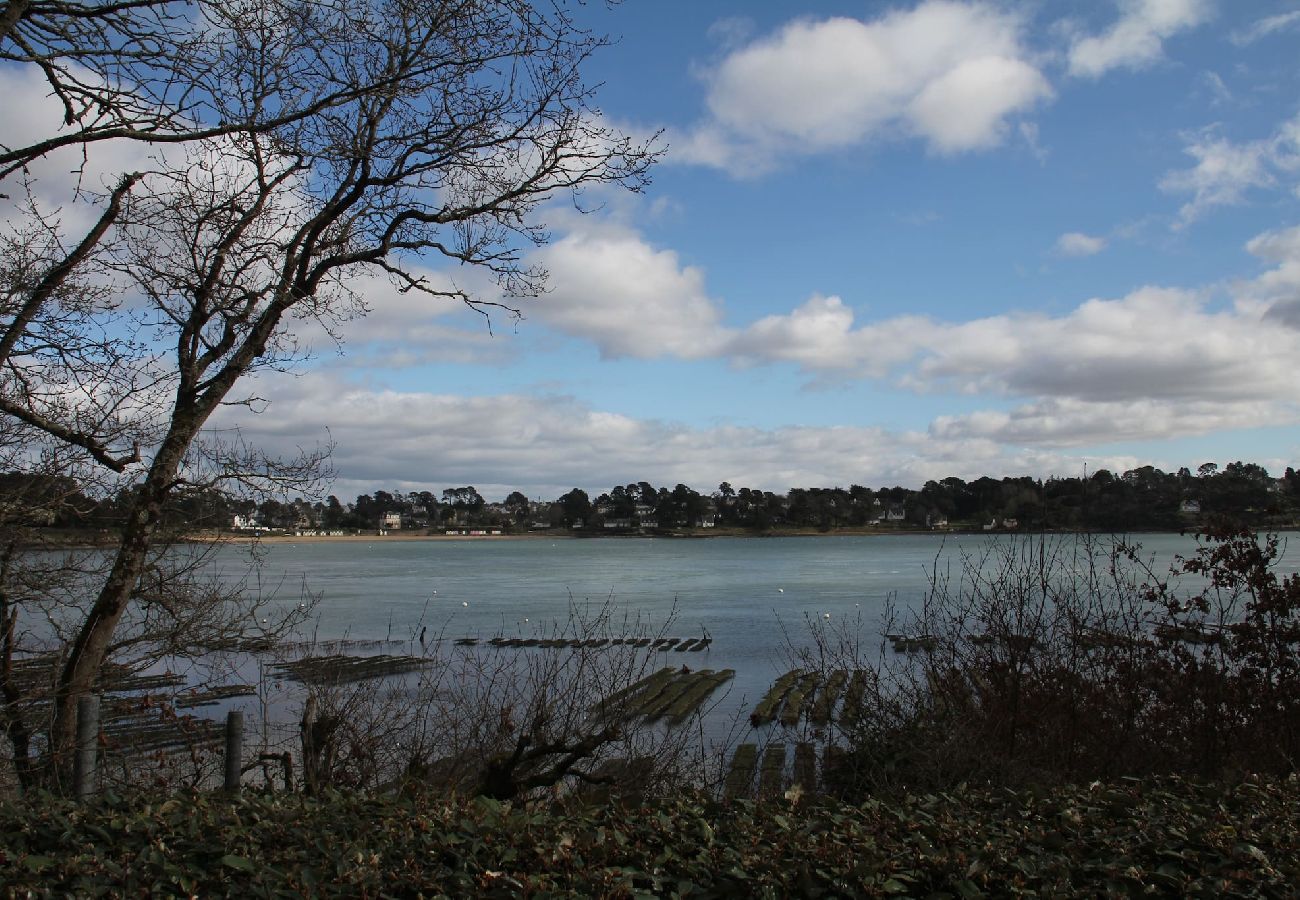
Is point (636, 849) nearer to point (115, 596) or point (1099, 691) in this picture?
point (115, 596)

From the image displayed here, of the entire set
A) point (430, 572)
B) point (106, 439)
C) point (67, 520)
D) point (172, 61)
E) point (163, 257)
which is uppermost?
point (172, 61)

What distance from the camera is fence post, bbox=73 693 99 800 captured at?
6.21 metres

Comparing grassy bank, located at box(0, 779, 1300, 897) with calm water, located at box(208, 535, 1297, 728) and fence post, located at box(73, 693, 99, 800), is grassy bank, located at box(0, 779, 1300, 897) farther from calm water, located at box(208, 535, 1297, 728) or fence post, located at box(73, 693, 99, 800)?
calm water, located at box(208, 535, 1297, 728)

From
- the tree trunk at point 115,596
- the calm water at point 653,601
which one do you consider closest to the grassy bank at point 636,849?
the tree trunk at point 115,596

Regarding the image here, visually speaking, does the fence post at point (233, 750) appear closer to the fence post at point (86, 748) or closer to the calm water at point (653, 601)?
the fence post at point (86, 748)

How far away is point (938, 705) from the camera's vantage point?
1027 centimetres

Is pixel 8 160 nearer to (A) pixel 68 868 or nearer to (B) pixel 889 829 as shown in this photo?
(A) pixel 68 868

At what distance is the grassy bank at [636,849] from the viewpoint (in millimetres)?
4023

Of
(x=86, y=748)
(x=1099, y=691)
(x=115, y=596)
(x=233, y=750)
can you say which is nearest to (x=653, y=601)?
(x=1099, y=691)

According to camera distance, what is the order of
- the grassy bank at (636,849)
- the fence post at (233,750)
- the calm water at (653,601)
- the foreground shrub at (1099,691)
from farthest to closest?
the calm water at (653,601), the foreground shrub at (1099,691), the fence post at (233,750), the grassy bank at (636,849)

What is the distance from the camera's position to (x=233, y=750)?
6535 mm

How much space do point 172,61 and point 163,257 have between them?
2.56 metres

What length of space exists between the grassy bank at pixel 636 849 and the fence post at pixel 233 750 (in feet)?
4.17

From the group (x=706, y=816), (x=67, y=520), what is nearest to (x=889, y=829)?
(x=706, y=816)
